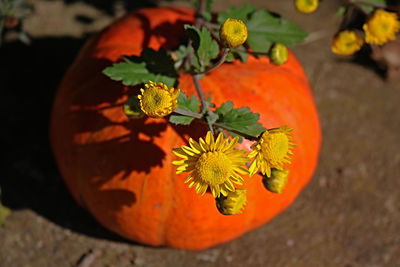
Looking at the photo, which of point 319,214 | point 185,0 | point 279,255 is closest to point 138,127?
point 279,255

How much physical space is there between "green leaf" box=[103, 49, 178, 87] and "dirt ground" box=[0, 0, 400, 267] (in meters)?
0.92

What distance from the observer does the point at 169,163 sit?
5.67 ft

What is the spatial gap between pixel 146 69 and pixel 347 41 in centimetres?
72

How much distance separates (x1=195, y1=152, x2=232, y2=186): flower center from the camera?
1300 millimetres

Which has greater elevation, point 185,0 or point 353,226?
point 185,0

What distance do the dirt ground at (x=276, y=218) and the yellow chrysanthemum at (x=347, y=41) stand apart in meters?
1.00

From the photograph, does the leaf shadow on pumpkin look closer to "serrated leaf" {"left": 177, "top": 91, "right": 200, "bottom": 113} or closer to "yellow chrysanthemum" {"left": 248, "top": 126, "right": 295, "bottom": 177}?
"serrated leaf" {"left": 177, "top": 91, "right": 200, "bottom": 113}

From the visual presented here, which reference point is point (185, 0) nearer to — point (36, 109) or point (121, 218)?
point (36, 109)

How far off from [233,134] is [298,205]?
1.15 metres

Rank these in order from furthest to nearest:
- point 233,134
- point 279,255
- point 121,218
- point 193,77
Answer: point 279,255, point 121,218, point 193,77, point 233,134

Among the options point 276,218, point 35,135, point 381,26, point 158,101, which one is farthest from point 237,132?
point 35,135

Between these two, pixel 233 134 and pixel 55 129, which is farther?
pixel 55 129

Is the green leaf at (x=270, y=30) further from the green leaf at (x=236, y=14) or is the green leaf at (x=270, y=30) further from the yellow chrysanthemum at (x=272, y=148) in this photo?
the yellow chrysanthemum at (x=272, y=148)

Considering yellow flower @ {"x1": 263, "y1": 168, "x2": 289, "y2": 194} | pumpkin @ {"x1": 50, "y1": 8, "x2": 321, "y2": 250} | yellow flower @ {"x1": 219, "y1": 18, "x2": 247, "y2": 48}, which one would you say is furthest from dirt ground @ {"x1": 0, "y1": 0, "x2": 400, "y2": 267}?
yellow flower @ {"x1": 219, "y1": 18, "x2": 247, "y2": 48}
